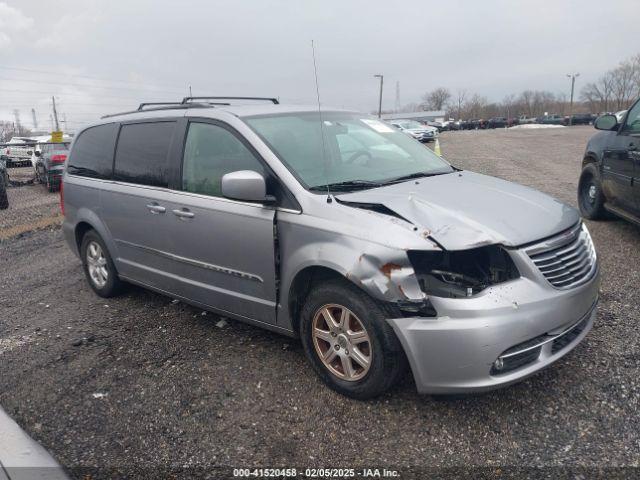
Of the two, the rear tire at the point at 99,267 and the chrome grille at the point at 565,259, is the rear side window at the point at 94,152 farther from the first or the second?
the chrome grille at the point at 565,259

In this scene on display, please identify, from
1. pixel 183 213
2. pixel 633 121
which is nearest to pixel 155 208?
pixel 183 213

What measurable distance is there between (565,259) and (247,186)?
194 cm

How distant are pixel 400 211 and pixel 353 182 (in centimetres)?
63

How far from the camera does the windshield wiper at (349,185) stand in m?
3.31

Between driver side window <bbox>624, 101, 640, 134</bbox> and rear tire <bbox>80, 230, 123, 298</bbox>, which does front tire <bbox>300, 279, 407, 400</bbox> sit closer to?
rear tire <bbox>80, 230, 123, 298</bbox>

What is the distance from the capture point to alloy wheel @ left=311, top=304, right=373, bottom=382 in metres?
2.96

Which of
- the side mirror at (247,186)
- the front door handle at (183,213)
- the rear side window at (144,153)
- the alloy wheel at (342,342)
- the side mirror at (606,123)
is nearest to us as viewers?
the alloy wheel at (342,342)

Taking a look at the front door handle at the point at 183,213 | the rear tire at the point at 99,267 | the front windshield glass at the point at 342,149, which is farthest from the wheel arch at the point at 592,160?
the rear tire at the point at 99,267

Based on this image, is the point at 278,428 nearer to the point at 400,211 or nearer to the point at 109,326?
the point at 400,211

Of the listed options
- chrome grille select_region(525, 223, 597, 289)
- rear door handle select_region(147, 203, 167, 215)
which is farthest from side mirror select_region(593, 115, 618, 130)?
rear door handle select_region(147, 203, 167, 215)

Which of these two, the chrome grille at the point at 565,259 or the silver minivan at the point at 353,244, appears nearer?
the silver minivan at the point at 353,244

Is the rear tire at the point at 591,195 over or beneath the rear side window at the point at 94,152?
beneath

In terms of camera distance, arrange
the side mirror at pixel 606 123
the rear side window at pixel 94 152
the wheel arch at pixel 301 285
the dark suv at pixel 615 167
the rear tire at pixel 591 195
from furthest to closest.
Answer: the rear tire at pixel 591 195 < the side mirror at pixel 606 123 < the dark suv at pixel 615 167 < the rear side window at pixel 94 152 < the wheel arch at pixel 301 285

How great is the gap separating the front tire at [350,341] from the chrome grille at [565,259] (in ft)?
2.95
